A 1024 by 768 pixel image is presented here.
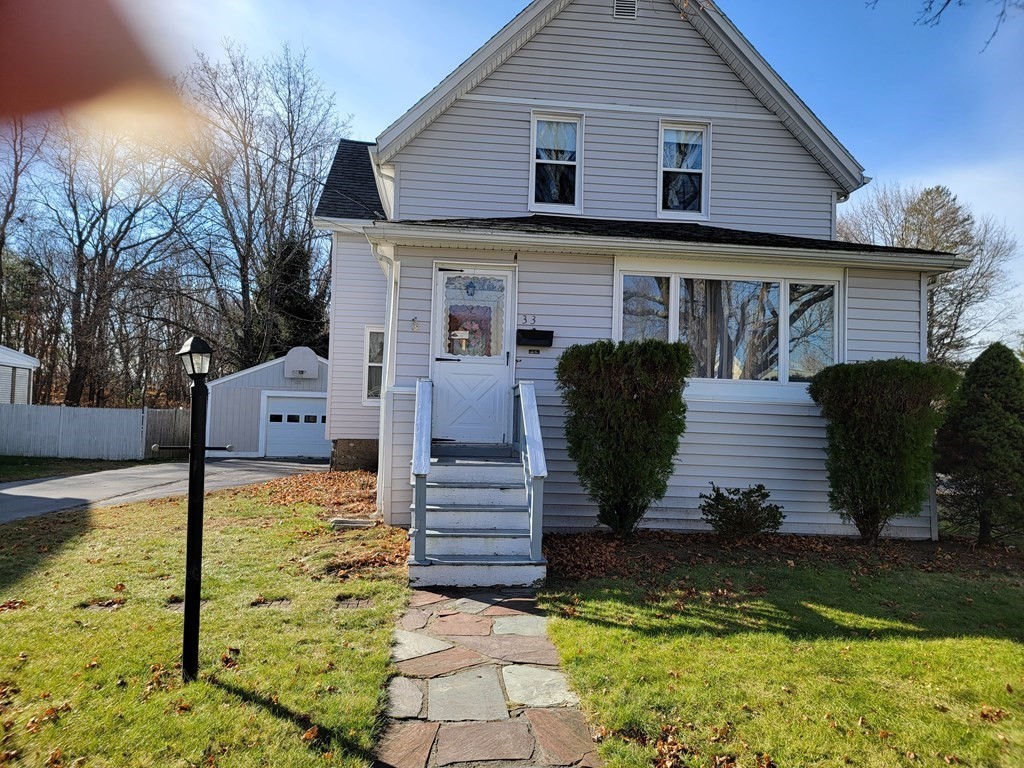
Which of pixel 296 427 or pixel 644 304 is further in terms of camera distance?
pixel 296 427

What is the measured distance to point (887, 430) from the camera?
705 cm

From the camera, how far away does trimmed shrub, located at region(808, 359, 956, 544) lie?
7.00m

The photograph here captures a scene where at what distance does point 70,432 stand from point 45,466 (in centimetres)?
295

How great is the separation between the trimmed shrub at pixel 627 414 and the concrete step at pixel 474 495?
1015mm

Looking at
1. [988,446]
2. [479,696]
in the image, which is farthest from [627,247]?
[479,696]

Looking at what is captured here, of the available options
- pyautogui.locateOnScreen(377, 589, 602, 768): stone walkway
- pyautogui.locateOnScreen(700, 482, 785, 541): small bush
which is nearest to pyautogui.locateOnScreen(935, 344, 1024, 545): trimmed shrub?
pyautogui.locateOnScreen(700, 482, 785, 541): small bush

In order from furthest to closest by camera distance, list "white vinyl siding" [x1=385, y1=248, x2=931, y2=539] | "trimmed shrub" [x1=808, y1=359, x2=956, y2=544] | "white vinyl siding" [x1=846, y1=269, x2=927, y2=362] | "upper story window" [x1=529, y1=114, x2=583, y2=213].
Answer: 1. "upper story window" [x1=529, y1=114, x2=583, y2=213]
2. "white vinyl siding" [x1=846, y1=269, x2=927, y2=362]
3. "white vinyl siding" [x1=385, y1=248, x2=931, y2=539]
4. "trimmed shrub" [x1=808, y1=359, x2=956, y2=544]

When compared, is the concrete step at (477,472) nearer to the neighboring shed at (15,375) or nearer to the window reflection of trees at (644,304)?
the window reflection of trees at (644,304)

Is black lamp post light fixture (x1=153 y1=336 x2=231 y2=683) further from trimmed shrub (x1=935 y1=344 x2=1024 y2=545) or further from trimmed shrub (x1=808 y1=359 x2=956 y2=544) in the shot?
trimmed shrub (x1=935 y1=344 x2=1024 y2=545)

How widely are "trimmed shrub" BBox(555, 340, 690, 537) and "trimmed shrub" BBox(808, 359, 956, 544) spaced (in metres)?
2.22

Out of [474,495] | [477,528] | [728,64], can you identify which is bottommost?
[477,528]

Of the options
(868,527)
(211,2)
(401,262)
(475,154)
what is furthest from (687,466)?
(211,2)

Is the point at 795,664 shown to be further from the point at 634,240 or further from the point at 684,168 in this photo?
the point at 684,168

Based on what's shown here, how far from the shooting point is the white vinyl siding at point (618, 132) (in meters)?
9.03
